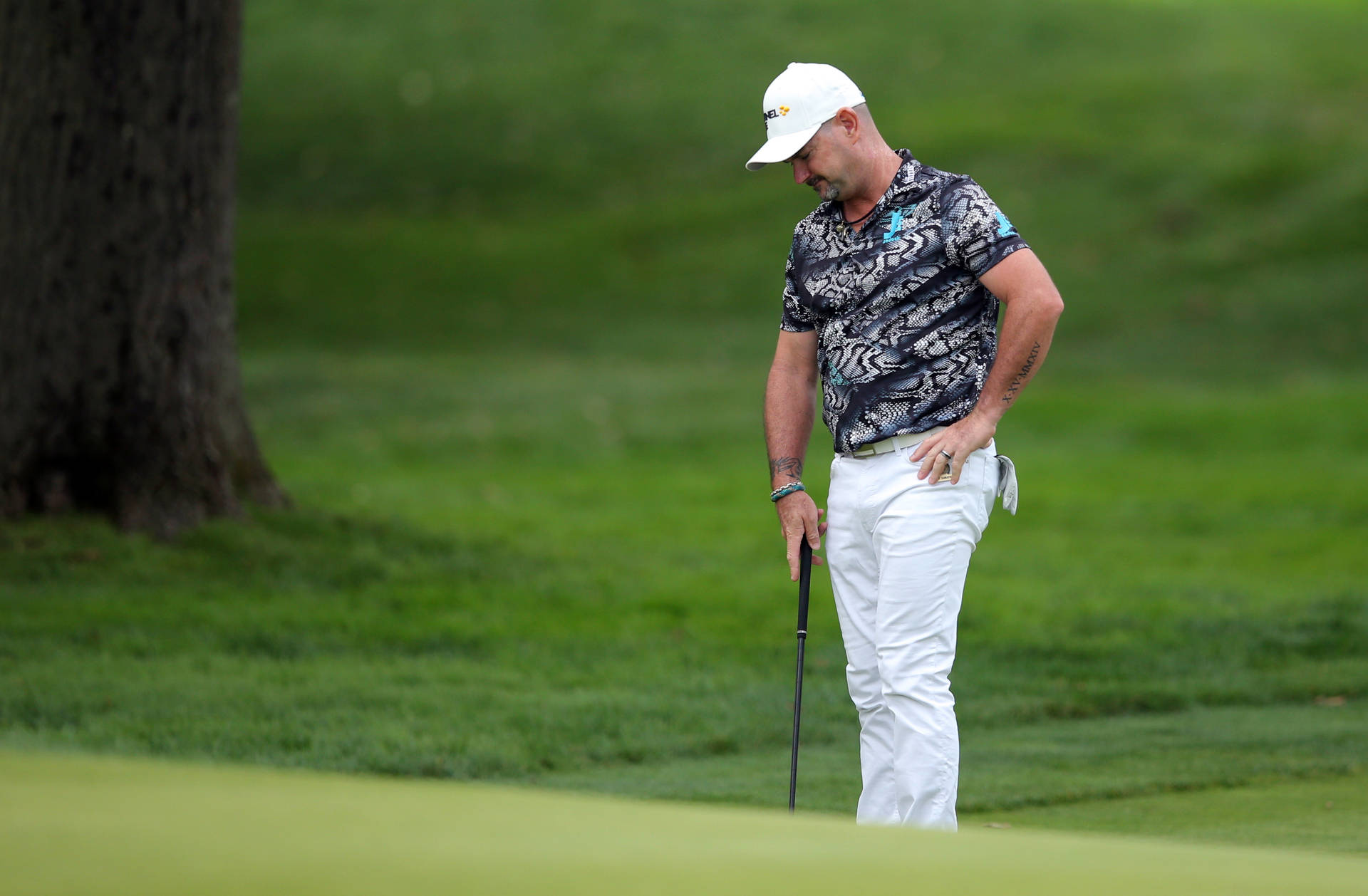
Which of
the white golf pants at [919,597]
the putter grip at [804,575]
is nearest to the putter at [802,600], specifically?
the putter grip at [804,575]

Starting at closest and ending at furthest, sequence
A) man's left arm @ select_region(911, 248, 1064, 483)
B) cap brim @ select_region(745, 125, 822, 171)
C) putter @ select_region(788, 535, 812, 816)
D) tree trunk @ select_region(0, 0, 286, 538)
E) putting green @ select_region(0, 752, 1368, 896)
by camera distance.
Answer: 1. putting green @ select_region(0, 752, 1368, 896)
2. man's left arm @ select_region(911, 248, 1064, 483)
3. cap brim @ select_region(745, 125, 822, 171)
4. putter @ select_region(788, 535, 812, 816)
5. tree trunk @ select_region(0, 0, 286, 538)

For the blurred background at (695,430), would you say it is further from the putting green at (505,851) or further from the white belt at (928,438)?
the putting green at (505,851)

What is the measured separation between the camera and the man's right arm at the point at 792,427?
16.3 ft

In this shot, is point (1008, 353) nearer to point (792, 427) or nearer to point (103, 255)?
point (792, 427)

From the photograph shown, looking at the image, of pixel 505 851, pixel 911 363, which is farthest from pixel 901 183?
pixel 505 851

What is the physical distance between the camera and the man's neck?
15.0ft

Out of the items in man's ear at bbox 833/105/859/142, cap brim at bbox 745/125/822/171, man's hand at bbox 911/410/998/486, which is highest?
man's ear at bbox 833/105/859/142

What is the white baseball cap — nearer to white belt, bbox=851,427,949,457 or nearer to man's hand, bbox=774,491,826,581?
white belt, bbox=851,427,949,457

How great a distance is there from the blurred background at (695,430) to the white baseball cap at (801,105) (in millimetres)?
2389

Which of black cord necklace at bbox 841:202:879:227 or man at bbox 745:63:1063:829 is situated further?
black cord necklace at bbox 841:202:879:227

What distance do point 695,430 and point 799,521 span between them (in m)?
13.3

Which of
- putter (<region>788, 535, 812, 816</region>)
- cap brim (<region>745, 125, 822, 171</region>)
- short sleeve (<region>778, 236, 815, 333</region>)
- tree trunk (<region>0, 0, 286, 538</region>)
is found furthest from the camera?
tree trunk (<region>0, 0, 286, 538</region>)

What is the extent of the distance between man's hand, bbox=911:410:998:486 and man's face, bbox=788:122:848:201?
27.8 inches

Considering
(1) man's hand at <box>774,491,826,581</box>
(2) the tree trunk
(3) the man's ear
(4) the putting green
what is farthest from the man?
(2) the tree trunk
